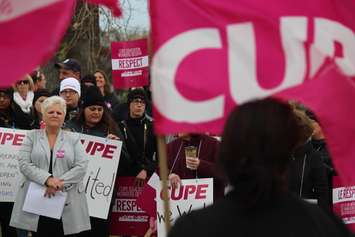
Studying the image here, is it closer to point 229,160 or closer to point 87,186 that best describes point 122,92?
point 87,186

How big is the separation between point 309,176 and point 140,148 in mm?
2395

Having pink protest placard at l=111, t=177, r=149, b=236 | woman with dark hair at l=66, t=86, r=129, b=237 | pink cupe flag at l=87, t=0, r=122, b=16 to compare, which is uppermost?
pink cupe flag at l=87, t=0, r=122, b=16

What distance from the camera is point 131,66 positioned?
39.8 feet

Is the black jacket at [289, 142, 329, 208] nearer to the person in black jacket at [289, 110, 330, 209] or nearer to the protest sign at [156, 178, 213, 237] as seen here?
the person in black jacket at [289, 110, 330, 209]

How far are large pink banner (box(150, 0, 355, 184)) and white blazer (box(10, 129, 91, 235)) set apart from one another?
4123 mm

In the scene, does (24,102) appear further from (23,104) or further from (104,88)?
(104,88)

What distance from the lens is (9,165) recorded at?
9320 mm

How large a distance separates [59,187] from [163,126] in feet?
13.8

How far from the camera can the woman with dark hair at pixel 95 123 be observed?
29.7 ft

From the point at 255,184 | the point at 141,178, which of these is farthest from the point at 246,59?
the point at 141,178

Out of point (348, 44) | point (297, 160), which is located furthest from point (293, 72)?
point (297, 160)

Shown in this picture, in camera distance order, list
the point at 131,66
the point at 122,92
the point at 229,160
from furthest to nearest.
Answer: the point at 122,92 → the point at 131,66 → the point at 229,160

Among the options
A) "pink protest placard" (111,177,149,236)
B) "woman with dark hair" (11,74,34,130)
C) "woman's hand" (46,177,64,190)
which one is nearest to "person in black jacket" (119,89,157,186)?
"pink protest placard" (111,177,149,236)

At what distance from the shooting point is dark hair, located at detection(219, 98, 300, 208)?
3076mm
